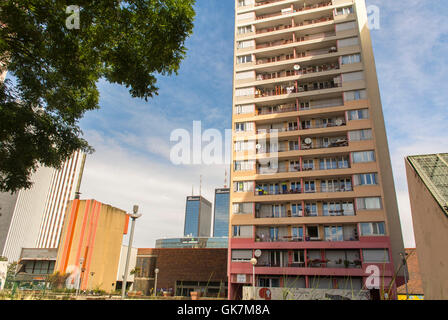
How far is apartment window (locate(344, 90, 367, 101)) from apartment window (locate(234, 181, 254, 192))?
16.5 m

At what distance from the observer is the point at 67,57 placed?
8766 mm

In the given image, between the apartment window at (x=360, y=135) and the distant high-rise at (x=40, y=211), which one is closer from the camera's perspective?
the apartment window at (x=360, y=135)

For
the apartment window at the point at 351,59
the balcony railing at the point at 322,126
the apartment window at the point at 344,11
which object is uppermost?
the apartment window at the point at 344,11

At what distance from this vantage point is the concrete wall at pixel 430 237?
9.69m

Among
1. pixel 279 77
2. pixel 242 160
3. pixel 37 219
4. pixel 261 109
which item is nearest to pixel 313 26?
pixel 279 77

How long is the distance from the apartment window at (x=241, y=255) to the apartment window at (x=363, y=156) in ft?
55.6

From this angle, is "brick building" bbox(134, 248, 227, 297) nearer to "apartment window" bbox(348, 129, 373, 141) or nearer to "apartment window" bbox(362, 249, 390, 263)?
"apartment window" bbox(362, 249, 390, 263)

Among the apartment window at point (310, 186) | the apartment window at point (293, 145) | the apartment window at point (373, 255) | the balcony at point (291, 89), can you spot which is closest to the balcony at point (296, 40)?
the balcony at point (291, 89)

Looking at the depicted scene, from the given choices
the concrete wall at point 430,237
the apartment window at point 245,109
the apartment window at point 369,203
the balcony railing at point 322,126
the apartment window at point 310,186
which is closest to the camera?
the concrete wall at point 430,237

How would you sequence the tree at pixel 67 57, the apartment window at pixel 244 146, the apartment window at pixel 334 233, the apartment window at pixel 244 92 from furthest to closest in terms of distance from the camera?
the apartment window at pixel 244 92, the apartment window at pixel 244 146, the apartment window at pixel 334 233, the tree at pixel 67 57

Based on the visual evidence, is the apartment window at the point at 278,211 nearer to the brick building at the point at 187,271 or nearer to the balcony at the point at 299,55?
the brick building at the point at 187,271

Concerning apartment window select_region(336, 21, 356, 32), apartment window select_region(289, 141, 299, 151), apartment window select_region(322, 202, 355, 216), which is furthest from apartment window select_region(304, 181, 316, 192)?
apartment window select_region(336, 21, 356, 32)

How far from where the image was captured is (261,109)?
42.7 m

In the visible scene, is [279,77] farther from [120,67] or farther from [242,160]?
[120,67]
